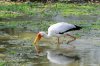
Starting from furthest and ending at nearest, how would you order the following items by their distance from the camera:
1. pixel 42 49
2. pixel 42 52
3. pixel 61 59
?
pixel 42 49 → pixel 42 52 → pixel 61 59

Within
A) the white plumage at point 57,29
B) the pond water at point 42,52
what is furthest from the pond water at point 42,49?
the white plumage at point 57,29

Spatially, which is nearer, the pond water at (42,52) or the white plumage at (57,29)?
the pond water at (42,52)

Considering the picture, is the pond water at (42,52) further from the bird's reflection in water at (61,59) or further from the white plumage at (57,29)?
the white plumage at (57,29)

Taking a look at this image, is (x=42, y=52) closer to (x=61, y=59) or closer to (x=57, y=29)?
(x=61, y=59)

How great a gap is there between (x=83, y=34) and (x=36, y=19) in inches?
238

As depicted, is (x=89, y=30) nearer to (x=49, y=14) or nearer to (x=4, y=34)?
(x=4, y=34)

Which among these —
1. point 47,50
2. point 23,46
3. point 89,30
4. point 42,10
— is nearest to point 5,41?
point 23,46

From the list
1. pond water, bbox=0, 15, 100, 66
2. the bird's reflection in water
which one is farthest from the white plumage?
the bird's reflection in water

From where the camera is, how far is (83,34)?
15.9 meters

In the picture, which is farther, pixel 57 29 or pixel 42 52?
pixel 57 29

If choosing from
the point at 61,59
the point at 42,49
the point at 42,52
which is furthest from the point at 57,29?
the point at 61,59

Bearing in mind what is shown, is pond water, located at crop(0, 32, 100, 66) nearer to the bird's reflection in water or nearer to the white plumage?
the bird's reflection in water

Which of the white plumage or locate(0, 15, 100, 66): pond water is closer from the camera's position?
locate(0, 15, 100, 66): pond water

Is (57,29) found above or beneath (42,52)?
above
